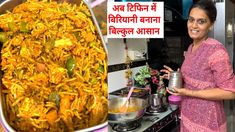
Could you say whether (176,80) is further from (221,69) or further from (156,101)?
(156,101)

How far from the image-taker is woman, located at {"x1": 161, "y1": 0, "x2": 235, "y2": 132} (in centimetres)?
113

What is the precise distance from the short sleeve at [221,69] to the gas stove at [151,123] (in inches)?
20.1

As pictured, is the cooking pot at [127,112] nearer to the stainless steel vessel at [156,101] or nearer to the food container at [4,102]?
the stainless steel vessel at [156,101]

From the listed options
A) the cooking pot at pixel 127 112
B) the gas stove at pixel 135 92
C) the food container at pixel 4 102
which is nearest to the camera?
the food container at pixel 4 102

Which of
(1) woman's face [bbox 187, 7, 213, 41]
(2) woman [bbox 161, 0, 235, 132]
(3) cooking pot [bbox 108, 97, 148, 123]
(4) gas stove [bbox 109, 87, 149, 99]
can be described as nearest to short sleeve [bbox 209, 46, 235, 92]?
(2) woman [bbox 161, 0, 235, 132]

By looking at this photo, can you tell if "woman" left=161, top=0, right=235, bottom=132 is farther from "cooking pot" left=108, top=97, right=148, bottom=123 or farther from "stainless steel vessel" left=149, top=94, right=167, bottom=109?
"stainless steel vessel" left=149, top=94, right=167, bottom=109

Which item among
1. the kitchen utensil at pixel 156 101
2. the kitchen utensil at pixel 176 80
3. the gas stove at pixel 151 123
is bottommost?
the gas stove at pixel 151 123

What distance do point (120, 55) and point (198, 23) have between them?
81 centimetres

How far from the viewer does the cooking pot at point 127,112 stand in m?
1.41

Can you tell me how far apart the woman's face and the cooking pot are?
0.52 metres

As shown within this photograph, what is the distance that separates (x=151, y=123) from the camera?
1.53 metres

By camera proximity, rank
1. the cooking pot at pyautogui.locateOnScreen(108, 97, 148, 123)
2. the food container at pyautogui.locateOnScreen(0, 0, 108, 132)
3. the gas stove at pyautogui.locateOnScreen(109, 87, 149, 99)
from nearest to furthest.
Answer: the food container at pyautogui.locateOnScreen(0, 0, 108, 132), the cooking pot at pyautogui.locateOnScreen(108, 97, 148, 123), the gas stove at pyautogui.locateOnScreen(109, 87, 149, 99)

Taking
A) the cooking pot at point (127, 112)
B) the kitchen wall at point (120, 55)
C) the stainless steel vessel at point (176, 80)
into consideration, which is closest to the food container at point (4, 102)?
the stainless steel vessel at point (176, 80)

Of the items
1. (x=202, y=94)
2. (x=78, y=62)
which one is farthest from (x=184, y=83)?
(x=78, y=62)
